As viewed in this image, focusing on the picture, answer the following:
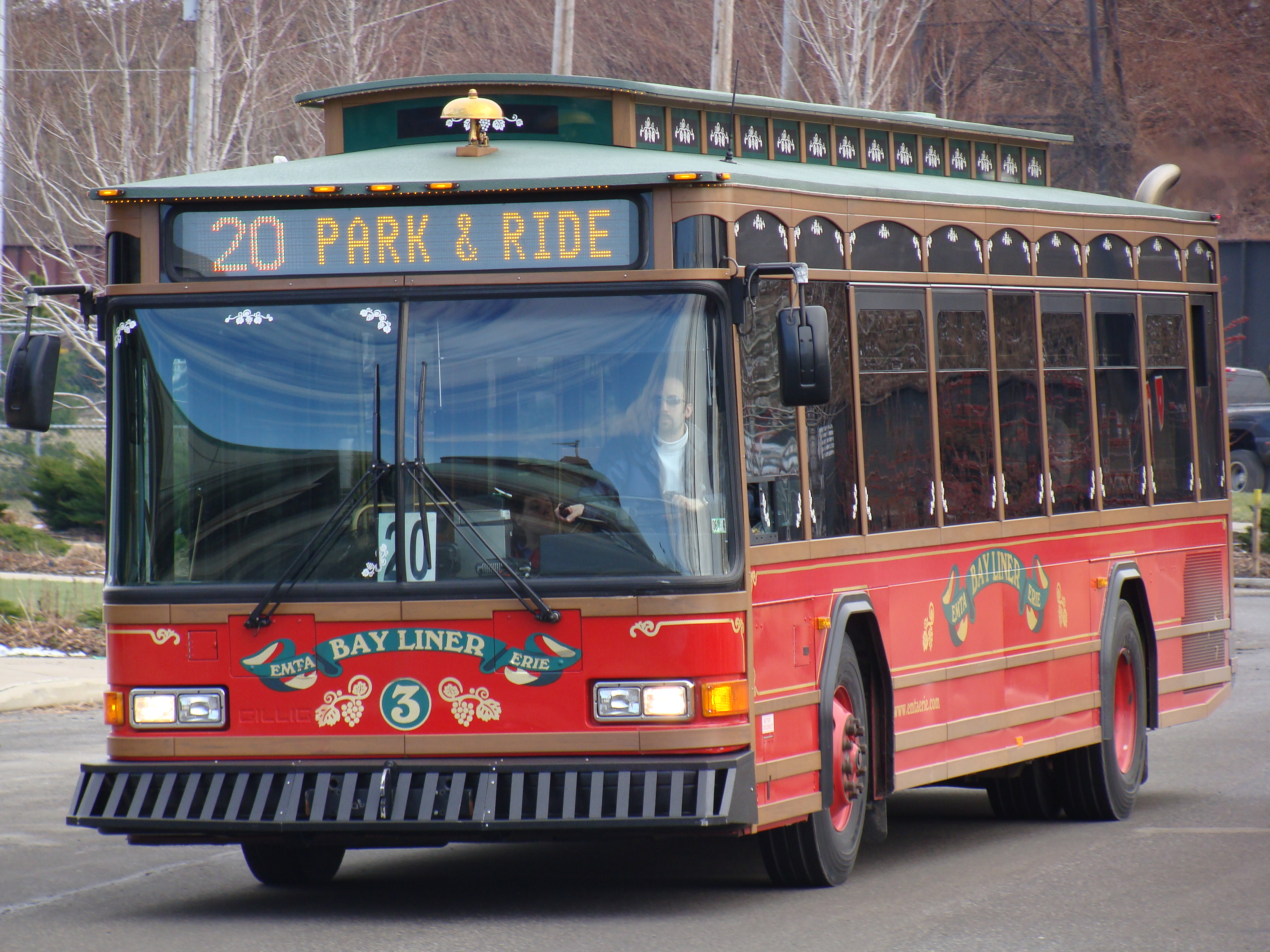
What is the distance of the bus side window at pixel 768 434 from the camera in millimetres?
7332

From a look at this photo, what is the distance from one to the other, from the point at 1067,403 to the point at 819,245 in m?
2.47

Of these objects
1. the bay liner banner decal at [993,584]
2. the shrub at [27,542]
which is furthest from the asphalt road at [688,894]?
the shrub at [27,542]

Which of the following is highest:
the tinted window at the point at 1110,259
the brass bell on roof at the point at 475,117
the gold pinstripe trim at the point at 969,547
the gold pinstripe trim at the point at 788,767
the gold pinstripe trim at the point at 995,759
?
the brass bell on roof at the point at 475,117

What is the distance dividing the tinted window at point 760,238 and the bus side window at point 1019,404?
6.57 ft

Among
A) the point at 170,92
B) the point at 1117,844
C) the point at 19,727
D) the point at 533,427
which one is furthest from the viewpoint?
the point at 170,92

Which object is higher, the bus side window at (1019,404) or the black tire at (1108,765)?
the bus side window at (1019,404)

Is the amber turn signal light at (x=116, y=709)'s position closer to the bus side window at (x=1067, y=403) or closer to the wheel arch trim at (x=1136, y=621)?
the bus side window at (x=1067, y=403)

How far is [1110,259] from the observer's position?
34.9 ft

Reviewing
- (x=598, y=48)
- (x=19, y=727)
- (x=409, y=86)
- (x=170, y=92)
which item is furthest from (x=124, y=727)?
(x=598, y=48)

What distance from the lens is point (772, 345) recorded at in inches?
299

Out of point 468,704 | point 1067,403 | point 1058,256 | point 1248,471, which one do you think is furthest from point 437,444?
point 1248,471

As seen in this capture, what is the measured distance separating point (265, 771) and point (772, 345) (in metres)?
2.47

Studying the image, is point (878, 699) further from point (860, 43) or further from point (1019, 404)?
point (860, 43)

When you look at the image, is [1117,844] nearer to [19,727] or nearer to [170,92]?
[19,727]
